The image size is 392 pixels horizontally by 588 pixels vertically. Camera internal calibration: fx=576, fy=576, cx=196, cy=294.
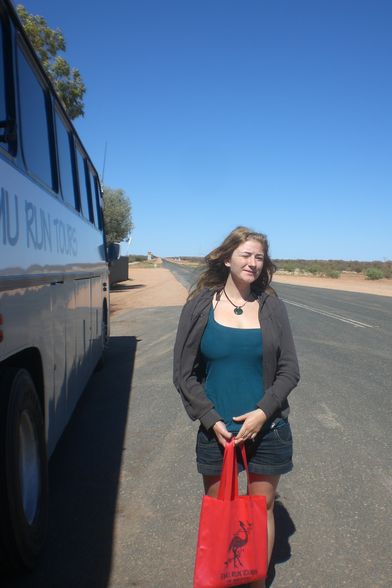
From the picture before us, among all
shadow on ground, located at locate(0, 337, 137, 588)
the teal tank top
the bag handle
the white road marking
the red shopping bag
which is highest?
the teal tank top

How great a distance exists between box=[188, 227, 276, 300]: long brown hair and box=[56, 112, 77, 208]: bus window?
2.32 meters

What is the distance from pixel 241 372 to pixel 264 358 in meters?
0.13

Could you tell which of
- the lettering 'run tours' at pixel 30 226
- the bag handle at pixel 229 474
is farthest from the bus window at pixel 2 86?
the bag handle at pixel 229 474

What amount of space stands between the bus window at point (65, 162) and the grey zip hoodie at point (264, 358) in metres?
2.57

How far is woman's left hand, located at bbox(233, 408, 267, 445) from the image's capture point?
2703 millimetres

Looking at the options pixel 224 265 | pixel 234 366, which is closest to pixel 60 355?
pixel 224 265

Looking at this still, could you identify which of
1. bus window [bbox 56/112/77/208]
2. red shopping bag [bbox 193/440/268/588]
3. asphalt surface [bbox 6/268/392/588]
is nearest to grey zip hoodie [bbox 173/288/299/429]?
red shopping bag [bbox 193/440/268/588]

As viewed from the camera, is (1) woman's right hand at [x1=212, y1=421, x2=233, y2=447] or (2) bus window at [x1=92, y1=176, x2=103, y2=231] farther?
(2) bus window at [x1=92, y1=176, x2=103, y2=231]

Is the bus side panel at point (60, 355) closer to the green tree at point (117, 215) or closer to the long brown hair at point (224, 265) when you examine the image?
the long brown hair at point (224, 265)

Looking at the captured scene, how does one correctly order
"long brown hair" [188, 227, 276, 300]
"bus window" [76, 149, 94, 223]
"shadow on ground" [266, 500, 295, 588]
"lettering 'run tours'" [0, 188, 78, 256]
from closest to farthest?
"lettering 'run tours'" [0, 188, 78, 256]
"long brown hair" [188, 227, 276, 300]
"shadow on ground" [266, 500, 295, 588]
"bus window" [76, 149, 94, 223]

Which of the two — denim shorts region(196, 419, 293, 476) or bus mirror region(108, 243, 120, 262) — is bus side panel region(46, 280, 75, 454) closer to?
denim shorts region(196, 419, 293, 476)

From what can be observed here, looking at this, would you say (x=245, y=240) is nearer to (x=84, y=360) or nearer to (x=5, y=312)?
(x=5, y=312)

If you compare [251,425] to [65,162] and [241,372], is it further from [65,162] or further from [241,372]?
[65,162]

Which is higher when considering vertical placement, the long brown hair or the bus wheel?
the long brown hair
